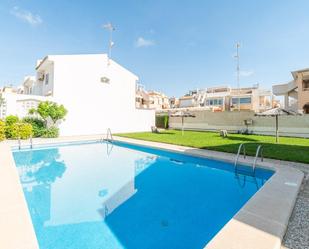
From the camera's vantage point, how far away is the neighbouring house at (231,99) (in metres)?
46.7

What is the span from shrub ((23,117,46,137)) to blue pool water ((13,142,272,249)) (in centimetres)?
669

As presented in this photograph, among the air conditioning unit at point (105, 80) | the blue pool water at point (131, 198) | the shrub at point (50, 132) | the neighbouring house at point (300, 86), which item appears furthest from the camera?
the neighbouring house at point (300, 86)

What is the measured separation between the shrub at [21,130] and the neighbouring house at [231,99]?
34971mm

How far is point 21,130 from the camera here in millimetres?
17391

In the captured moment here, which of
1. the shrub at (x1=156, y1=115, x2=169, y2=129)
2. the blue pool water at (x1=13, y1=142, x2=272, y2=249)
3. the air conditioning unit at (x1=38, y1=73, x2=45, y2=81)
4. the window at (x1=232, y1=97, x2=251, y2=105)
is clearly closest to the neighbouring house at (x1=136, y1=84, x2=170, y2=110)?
the shrub at (x1=156, y1=115, x2=169, y2=129)

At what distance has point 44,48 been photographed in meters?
25.5

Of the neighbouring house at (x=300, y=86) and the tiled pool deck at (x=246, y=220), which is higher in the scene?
the neighbouring house at (x=300, y=86)

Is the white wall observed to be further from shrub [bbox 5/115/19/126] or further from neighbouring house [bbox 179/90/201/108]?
neighbouring house [bbox 179/90/201/108]

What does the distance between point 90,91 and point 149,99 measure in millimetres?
28382

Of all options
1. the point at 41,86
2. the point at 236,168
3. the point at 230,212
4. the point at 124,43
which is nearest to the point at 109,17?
the point at 124,43

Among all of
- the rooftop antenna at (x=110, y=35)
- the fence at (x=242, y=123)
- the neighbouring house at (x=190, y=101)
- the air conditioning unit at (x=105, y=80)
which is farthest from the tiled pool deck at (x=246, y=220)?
the neighbouring house at (x=190, y=101)

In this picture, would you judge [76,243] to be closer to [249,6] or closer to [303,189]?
[303,189]

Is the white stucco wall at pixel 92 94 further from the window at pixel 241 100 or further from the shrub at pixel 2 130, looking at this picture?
the window at pixel 241 100

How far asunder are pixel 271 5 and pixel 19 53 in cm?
2652
